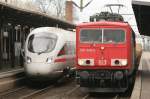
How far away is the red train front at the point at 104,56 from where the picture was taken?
18.1 m

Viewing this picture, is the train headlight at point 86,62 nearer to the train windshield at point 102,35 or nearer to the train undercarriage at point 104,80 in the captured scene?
the train undercarriage at point 104,80

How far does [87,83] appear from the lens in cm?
1816

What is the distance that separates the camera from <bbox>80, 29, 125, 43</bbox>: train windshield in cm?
1903

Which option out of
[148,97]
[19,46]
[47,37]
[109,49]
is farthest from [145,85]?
[19,46]

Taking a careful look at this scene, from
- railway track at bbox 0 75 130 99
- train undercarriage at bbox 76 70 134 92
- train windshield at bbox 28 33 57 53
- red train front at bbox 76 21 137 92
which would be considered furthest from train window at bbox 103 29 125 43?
train windshield at bbox 28 33 57 53

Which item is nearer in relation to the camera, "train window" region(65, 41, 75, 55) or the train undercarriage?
the train undercarriage

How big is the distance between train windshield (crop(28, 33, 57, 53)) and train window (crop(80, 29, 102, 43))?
11.0 ft

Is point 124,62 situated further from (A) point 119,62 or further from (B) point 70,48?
(B) point 70,48

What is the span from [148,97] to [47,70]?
7056 millimetres

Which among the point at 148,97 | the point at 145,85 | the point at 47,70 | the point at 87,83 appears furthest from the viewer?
the point at 47,70


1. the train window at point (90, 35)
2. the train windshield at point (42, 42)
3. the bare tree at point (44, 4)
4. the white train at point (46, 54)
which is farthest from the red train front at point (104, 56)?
the bare tree at point (44, 4)

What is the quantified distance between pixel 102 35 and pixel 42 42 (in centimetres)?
427

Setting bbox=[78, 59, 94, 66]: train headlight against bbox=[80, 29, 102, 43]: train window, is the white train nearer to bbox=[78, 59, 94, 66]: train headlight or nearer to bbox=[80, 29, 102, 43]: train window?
bbox=[80, 29, 102, 43]: train window

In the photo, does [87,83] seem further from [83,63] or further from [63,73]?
[63,73]
